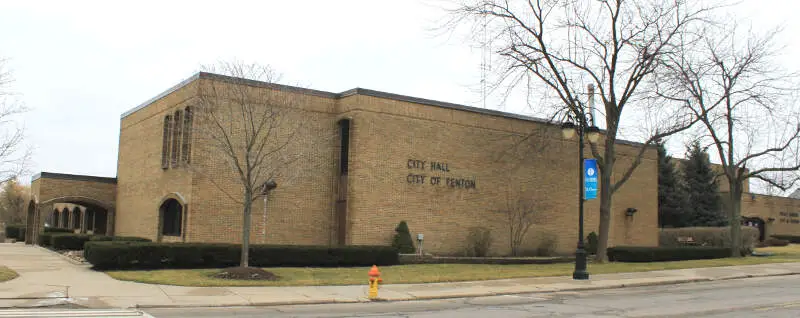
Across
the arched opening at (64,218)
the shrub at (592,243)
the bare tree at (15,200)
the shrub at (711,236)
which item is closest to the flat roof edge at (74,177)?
the arched opening at (64,218)

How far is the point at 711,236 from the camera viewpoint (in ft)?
149

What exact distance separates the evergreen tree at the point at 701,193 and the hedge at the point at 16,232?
5156 cm

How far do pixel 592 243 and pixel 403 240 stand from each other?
39.4 feet

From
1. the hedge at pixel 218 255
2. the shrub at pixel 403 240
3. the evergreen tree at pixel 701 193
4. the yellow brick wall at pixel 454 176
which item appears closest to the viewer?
the hedge at pixel 218 255

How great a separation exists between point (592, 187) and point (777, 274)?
7859 mm

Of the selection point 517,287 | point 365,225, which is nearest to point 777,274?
point 517,287

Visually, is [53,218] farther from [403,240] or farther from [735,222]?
[735,222]

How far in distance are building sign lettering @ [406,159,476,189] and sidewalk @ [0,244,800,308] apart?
27.6 feet

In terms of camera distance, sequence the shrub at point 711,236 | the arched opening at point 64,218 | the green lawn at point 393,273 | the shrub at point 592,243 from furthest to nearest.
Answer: the arched opening at point 64,218 < the shrub at point 711,236 < the shrub at point 592,243 < the green lawn at point 393,273

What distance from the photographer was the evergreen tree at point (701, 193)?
2302 inches

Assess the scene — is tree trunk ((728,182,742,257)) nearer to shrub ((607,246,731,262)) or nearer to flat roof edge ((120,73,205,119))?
shrub ((607,246,731,262))

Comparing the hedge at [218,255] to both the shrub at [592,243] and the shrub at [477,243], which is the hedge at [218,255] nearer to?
the shrub at [477,243]

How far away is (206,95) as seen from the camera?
73.6ft

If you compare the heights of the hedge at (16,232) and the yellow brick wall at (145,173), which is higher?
the yellow brick wall at (145,173)
